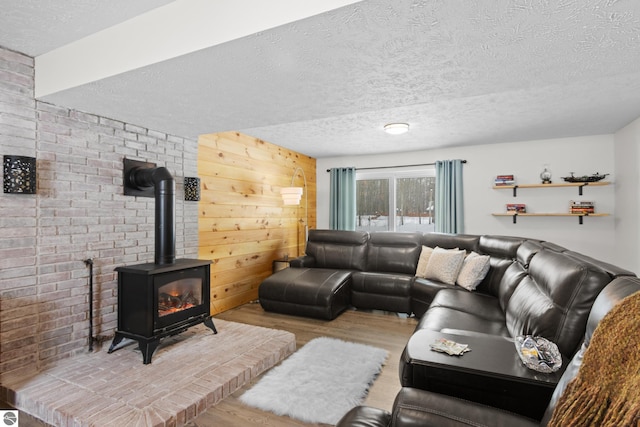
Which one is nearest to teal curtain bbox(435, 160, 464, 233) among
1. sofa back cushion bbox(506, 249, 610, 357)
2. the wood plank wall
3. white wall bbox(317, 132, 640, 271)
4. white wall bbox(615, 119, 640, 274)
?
white wall bbox(317, 132, 640, 271)

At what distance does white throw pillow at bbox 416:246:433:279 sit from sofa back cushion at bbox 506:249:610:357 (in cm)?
207

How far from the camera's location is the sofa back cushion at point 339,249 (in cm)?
481

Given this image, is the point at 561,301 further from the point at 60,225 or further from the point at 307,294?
the point at 60,225

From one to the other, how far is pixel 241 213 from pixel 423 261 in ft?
8.06

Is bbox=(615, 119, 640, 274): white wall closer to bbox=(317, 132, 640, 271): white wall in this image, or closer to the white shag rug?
bbox=(317, 132, 640, 271): white wall

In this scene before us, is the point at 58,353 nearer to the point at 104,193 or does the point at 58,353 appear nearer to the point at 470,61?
the point at 104,193

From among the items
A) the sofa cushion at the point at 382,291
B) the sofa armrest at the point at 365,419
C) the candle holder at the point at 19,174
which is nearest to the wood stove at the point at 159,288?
the candle holder at the point at 19,174

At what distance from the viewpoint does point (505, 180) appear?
188 inches

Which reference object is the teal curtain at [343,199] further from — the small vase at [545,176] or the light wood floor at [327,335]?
the small vase at [545,176]

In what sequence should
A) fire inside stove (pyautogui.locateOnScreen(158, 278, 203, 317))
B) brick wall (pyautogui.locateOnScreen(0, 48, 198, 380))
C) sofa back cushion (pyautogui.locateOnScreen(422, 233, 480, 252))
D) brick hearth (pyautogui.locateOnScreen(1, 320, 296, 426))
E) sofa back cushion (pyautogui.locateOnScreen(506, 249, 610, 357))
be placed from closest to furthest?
sofa back cushion (pyautogui.locateOnScreen(506, 249, 610, 357)) → brick hearth (pyautogui.locateOnScreen(1, 320, 296, 426)) → brick wall (pyautogui.locateOnScreen(0, 48, 198, 380)) → fire inside stove (pyautogui.locateOnScreen(158, 278, 203, 317)) → sofa back cushion (pyautogui.locateOnScreen(422, 233, 480, 252))

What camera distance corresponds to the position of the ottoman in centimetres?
374

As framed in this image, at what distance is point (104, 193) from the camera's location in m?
2.66

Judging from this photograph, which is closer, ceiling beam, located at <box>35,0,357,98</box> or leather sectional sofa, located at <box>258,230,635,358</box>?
ceiling beam, located at <box>35,0,357,98</box>

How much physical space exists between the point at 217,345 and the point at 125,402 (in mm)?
873
